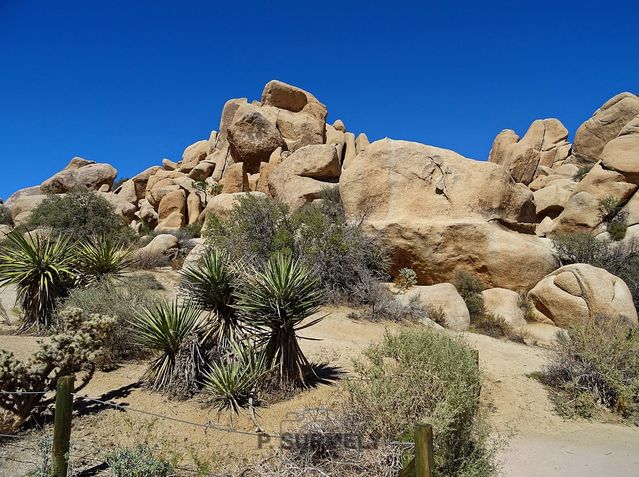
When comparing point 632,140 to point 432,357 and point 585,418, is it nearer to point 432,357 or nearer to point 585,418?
point 585,418

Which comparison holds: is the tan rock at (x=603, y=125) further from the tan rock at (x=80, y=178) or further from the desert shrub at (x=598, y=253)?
the tan rock at (x=80, y=178)

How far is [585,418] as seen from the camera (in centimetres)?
720

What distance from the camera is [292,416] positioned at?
19.8ft

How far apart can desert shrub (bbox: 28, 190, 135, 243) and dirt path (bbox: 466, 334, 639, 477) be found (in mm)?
17737

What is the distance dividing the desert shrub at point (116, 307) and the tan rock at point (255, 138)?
2150 cm

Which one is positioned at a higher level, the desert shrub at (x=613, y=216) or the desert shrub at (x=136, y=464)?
the desert shrub at (x=613, y=216)

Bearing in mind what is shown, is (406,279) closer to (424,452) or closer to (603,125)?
(424,452)

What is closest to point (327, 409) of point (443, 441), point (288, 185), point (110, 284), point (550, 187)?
point (443, 441)

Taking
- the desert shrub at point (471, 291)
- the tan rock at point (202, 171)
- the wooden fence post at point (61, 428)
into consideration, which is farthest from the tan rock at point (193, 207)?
the wooden fence post at point (61, 428)

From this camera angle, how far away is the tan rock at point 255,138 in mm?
30797

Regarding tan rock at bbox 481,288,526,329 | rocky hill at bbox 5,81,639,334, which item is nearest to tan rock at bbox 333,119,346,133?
rocky hill at bbox 5,81,639,334

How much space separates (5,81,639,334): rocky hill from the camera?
15820mm

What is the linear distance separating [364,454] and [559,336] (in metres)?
6.25

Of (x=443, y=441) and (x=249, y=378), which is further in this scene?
(x=249, y=378)
